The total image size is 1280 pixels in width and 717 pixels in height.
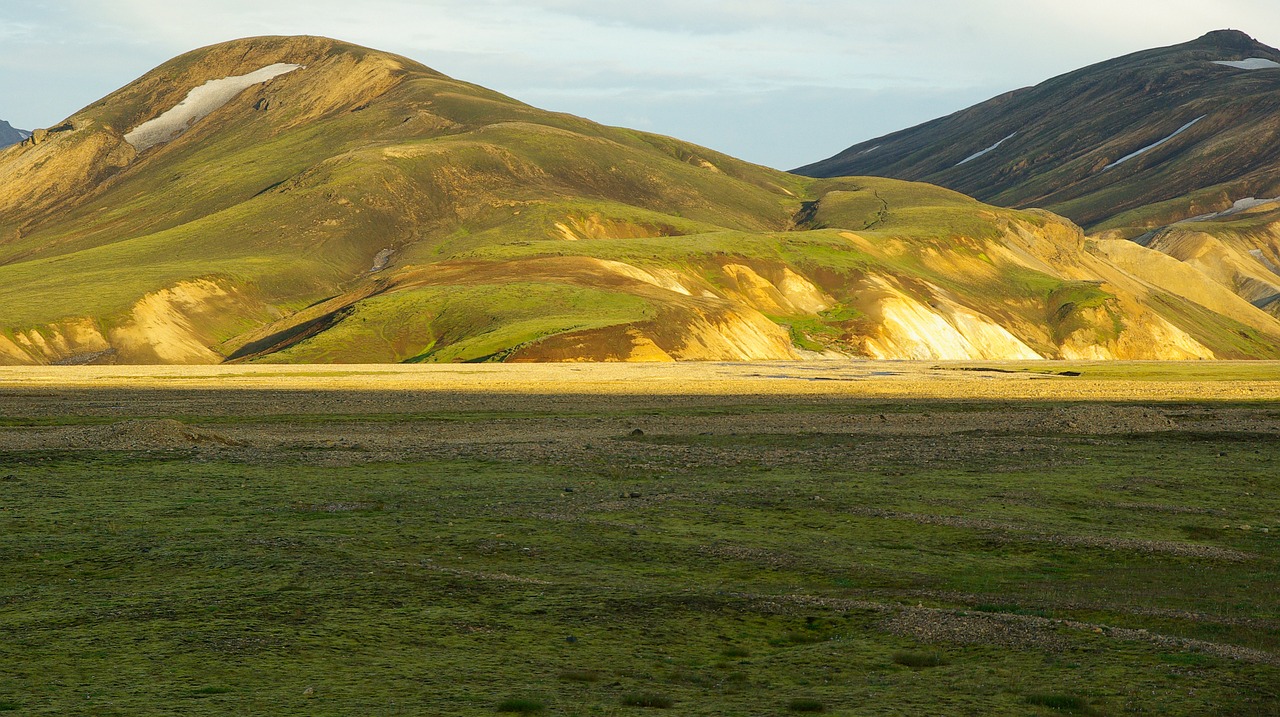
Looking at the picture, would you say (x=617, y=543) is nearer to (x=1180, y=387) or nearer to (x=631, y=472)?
(x=631, y=472)

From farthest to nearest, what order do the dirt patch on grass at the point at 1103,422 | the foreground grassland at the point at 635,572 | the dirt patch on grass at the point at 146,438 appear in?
the dirt patch on grass at the point at 1103,422
the dirt patch on grass at the point at 146,438
the foreground grassland at the point at 635,572

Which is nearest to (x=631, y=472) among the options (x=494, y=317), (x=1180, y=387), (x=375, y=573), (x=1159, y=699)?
(x=375, y=573)

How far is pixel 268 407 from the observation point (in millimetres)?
68438

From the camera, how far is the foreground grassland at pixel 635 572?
51.0 feet

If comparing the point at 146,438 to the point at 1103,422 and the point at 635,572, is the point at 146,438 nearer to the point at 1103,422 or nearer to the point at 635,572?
the point at 635,572

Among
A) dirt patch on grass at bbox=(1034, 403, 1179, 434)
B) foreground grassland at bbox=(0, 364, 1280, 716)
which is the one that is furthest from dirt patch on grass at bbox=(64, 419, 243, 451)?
dirt patch on grass at bbox=(1034, 403, 1179, 434)

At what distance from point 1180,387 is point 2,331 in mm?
150592

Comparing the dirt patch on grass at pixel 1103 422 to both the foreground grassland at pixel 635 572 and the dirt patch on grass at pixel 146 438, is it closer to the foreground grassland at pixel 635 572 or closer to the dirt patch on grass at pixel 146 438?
the foreground grassland at pixel 635 572

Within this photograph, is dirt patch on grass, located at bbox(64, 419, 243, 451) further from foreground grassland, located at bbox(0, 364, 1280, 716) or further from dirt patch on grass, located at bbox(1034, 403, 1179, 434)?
dirt patch on grass, located at bbox(1034, 403, 1179, 434)

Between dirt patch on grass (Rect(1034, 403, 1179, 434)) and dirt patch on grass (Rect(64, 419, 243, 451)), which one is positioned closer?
dirt patch on grass (Rect(64, 419, 243, 451))

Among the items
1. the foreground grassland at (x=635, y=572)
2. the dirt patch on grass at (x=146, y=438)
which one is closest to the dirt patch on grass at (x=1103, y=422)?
the foreground grassland at (x=635, y=572)

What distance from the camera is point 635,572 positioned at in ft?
75.4

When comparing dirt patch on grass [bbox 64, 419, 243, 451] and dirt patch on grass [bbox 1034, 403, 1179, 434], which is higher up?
dirt patch on grass [bbox 64, 419, 243, 451]

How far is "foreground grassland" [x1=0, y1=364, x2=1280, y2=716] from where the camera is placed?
15.5 metres
